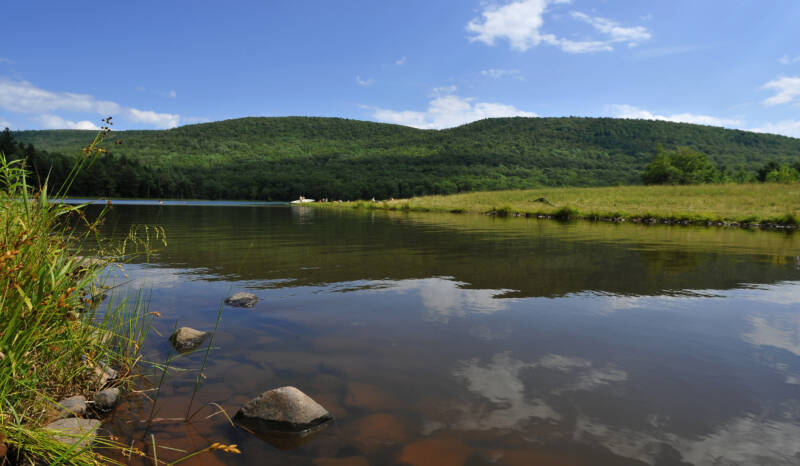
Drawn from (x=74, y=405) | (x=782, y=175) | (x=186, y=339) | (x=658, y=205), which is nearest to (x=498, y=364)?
(x=186, y=339)

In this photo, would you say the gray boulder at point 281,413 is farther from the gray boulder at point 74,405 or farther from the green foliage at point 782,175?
the green foliage at point 782,175

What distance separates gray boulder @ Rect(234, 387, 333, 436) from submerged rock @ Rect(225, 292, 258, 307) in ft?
13.8

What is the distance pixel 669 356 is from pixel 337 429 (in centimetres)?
478

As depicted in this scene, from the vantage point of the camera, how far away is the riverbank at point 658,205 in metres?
33.0

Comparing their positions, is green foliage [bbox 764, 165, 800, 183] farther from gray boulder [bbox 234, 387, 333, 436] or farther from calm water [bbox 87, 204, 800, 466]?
gray boulder [bbox 234, 387, 333, 436]

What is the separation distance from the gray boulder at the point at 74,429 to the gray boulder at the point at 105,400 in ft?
1.60

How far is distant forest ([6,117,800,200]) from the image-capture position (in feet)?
363

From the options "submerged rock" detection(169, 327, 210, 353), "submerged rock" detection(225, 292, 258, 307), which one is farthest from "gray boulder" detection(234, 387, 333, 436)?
"submerged rock" detection(225, 292, 258, 307)

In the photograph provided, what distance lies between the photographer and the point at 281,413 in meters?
4.11

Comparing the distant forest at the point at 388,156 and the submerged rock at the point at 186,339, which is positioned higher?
the distant forest at the point at 388,156

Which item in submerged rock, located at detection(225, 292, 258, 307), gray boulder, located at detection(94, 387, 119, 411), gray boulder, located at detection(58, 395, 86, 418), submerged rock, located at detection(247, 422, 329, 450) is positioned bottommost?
submerged rock, located at detection(247, 422, 329, 450)

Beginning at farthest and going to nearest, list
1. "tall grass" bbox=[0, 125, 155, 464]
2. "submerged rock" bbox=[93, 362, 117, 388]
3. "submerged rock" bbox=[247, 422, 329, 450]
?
"submerged rock" bbox=[93, 362, 117, 388], "submerged rock" bbox=[247, 422, 329, 450], "tall grass" bbox=[0, 125, 155, 464]

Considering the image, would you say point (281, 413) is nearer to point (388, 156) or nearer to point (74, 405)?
point (74, 405)

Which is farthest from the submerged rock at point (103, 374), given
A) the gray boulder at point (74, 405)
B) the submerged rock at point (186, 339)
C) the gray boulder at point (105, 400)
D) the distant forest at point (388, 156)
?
the distant forest at point (388, 156)
